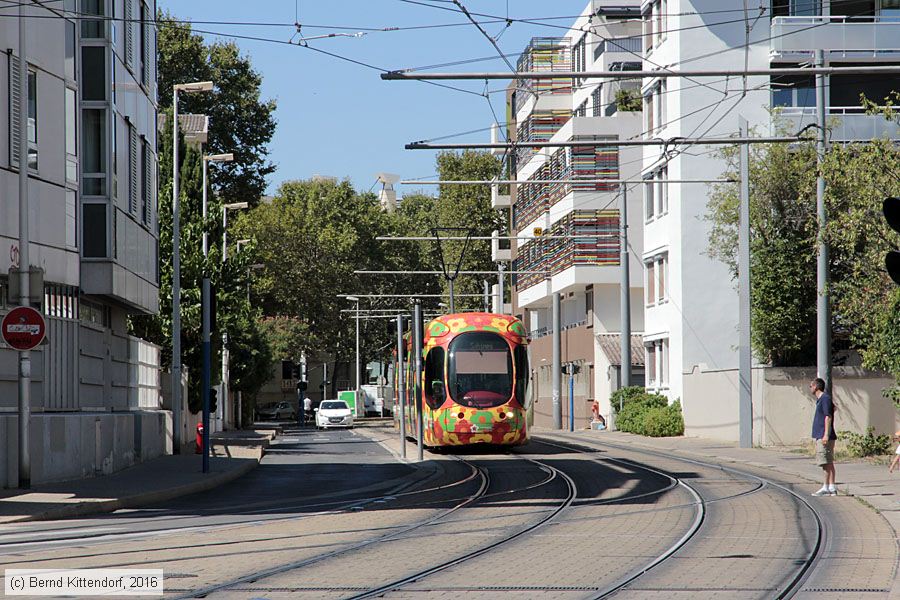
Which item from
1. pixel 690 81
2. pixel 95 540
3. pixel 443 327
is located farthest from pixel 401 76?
pixel 690 81

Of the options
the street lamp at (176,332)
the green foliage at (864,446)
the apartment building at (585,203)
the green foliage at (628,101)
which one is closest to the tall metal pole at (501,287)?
the apartment building at (585,203)

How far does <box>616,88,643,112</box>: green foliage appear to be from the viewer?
205 feet

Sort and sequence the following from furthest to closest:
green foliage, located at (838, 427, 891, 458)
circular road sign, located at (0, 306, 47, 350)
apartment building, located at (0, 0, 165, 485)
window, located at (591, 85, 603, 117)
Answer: window, located at (591, 85, 603, 117) → green foliage, located at (838, 427, 891, 458) → apartment building, located at (0, 0, 165, 485) → circular road sign, located at (0, 306, 47, 350)

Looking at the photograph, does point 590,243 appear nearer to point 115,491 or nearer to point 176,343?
point 176,343

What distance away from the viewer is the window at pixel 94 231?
2838 centimetres

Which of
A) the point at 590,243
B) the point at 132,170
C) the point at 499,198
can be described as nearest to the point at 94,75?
the point at 132,170

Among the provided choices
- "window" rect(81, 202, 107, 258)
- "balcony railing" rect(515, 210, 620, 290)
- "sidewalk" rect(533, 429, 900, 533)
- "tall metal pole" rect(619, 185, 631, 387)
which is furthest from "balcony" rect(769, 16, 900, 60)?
"window" rect(81, 202, 107, 258)

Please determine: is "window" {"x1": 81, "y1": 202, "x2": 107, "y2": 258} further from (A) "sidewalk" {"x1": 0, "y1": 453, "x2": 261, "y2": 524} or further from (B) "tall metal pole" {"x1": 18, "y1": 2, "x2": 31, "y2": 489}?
(B) "tall metal pole" {"x1": 18, "y1": 2, "x2": 31, "y2": 489}

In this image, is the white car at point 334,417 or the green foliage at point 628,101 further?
the white car at point 334,417

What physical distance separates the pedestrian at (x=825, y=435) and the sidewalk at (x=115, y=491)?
9950 millimetres

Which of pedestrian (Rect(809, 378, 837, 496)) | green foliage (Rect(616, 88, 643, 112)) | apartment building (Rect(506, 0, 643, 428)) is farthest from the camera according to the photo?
green foliage (Rect(616, 88, 643, 112))

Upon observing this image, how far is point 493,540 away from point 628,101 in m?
49.6

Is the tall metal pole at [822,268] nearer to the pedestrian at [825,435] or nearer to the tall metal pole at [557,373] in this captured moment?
the pedestrian at [825,435]

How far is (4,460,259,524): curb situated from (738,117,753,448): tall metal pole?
45.0 ft
